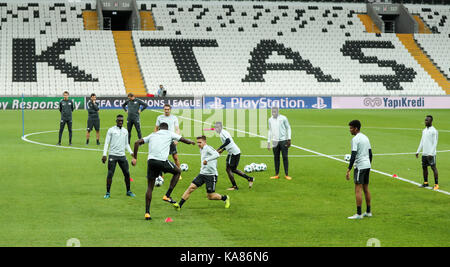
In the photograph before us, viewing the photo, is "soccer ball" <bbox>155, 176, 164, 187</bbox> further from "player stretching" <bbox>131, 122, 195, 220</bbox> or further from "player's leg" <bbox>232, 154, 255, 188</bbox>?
"player stretching" <bbox>131, 122, 195, 220</bbox>

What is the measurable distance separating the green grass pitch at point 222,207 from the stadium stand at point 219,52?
36293 mm

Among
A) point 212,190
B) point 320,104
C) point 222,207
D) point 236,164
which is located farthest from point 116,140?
point 320,104

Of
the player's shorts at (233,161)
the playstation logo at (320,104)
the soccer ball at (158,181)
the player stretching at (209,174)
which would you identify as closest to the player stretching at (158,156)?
the player stretching at (209,174)

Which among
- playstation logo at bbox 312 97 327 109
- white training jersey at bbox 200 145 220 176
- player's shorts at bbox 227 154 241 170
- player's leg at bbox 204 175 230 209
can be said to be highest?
playstation logo at bbox 312 97 327 109

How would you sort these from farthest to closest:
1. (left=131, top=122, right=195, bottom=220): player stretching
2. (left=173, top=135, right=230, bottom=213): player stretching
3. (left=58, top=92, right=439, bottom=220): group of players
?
(left=173, top=135, right=230, bottom=213): player stretching, (left=131, top=122, right=195, bottom=220): player stretching, (left=58, top=92, right=439, bottom=220): group of players

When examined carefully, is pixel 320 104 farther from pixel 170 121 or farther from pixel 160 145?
pixel 160 145

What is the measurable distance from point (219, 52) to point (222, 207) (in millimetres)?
54490

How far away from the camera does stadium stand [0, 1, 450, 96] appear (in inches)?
2434

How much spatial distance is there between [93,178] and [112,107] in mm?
36599

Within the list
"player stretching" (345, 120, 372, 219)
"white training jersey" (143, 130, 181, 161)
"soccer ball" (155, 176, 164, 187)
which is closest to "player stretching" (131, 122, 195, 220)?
"white training jersey" (143, 130, 181, 161)

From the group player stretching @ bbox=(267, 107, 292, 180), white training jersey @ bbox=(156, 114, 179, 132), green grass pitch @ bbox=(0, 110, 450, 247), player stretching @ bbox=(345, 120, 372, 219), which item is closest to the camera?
green grass pitch @ bbox=(0, 110, 450, 247)

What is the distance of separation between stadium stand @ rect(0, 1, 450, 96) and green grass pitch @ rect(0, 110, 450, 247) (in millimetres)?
36293
